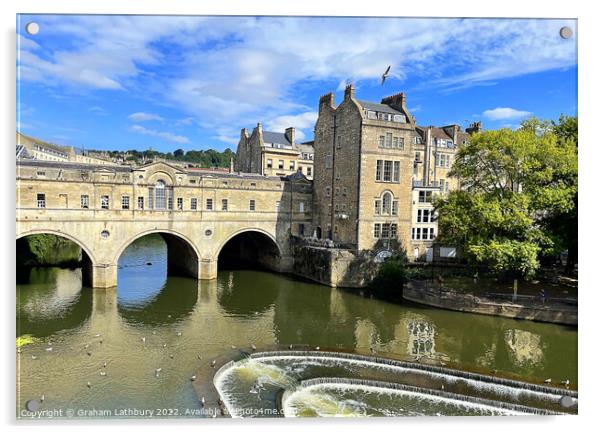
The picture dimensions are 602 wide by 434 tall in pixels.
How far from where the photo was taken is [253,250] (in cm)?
4197

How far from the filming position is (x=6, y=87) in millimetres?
11328

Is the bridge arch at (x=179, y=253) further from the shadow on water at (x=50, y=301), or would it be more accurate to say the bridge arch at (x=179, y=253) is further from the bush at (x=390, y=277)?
the bush at (x=390, y=277)

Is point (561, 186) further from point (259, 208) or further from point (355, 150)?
point (259, 208)

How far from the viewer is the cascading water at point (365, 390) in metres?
15.0

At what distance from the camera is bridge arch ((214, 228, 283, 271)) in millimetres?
37469

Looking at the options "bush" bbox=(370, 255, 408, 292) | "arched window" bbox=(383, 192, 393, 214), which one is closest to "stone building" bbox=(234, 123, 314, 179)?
"arched window" bbox=(383, 192, 393, 214)

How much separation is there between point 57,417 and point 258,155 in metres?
43.1

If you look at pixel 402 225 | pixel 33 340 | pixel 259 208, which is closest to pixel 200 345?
pixel 33 340

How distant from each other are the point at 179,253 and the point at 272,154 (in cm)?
1946

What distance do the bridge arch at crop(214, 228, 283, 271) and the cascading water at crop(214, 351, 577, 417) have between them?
57.2ft

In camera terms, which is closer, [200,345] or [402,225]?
[200,345]

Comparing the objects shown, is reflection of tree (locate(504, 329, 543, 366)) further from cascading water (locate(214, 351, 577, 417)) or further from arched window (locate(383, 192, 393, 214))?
arched window (locate(383, 192, 393, 214))

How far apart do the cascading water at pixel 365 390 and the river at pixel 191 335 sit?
1.16m

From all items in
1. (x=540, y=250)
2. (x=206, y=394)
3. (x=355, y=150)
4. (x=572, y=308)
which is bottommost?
(x=206, y=394)
